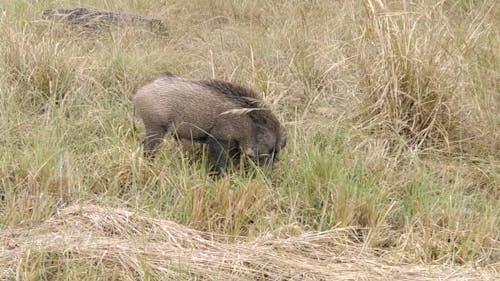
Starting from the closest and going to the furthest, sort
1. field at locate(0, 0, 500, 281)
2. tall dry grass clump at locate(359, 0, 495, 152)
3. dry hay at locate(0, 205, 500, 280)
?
dry hay at locate(0, 205, 500, 280), field at locate(0, 0, 500, 281), tall dry grass clump at locate(359, 0, 495, 152)

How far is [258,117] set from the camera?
15.5ft

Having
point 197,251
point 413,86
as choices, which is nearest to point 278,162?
point 413,86

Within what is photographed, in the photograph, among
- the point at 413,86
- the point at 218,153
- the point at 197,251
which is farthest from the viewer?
the point at 413,86

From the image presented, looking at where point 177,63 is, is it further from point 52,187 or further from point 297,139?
point 52,187

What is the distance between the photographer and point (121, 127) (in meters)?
5.14

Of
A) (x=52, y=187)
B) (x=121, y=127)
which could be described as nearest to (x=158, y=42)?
(x=121, y=127)

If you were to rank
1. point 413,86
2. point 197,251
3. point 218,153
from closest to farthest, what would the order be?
point 197,251 < point 218,153 < point 413,86

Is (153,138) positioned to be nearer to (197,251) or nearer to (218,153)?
(218,153)

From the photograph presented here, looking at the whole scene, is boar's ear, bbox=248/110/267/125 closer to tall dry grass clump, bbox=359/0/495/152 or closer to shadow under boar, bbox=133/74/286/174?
shadow under boar, bbox=133/74/286/174

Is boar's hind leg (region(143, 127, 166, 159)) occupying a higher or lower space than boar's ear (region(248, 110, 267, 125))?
lower

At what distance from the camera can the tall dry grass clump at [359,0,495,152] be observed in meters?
5.18

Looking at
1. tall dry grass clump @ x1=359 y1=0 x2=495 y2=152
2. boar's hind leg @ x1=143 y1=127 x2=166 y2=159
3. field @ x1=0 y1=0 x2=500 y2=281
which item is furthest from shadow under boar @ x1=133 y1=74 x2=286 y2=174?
tall dry grass clump @ x1=359 y1=0 x2=495 y2=152

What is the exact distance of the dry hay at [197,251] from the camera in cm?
354

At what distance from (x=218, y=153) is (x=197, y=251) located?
112cm
